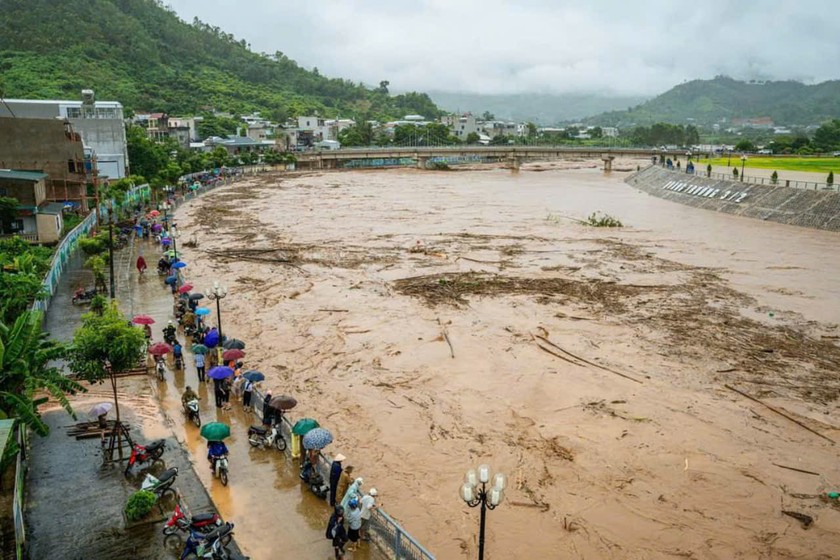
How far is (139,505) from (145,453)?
194 cm

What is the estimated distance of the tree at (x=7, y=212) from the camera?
110 feet

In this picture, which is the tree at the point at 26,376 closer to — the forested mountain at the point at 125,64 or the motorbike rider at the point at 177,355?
the motorbike rider at the point at 177,355

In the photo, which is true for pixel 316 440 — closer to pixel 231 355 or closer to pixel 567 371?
pixel 231 355

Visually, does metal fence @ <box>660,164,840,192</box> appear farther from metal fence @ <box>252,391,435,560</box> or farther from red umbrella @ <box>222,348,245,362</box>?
metal fence @ <box>252,391,435,560</box>

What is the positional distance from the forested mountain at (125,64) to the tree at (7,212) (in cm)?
6738

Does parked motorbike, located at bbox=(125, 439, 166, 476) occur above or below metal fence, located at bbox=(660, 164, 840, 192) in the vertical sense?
below

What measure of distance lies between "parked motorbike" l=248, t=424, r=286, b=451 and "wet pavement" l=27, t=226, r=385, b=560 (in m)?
0.16

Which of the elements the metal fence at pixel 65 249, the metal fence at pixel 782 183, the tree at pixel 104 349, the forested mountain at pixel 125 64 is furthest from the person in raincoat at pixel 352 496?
the forested mountain at pixel 125 64

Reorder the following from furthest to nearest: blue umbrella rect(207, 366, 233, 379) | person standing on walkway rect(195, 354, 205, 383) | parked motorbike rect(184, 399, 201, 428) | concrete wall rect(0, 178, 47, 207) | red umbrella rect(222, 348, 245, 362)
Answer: concrete wall rect(0, 178, 47, 207) → person standing on walkway rect(195, 354, 205, 383) → red umbrella rect(222, 348, 245, 362) → blue umbrella rect(207, 366, 233, 379) → parked motorbike rect(184, 399, 201, 428)

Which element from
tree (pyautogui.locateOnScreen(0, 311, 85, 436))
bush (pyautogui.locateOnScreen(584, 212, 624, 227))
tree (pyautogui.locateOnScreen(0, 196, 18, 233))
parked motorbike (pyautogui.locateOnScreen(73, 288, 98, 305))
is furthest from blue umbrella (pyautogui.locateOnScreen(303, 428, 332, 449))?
bush (pyautogui.locateOnScreen(584, 212, 624, 227))

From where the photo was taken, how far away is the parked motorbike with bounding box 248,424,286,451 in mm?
13809

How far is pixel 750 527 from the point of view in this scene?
→ 12398mm

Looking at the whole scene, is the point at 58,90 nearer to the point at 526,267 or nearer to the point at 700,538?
the point at 526,267

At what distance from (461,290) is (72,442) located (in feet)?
61.5
